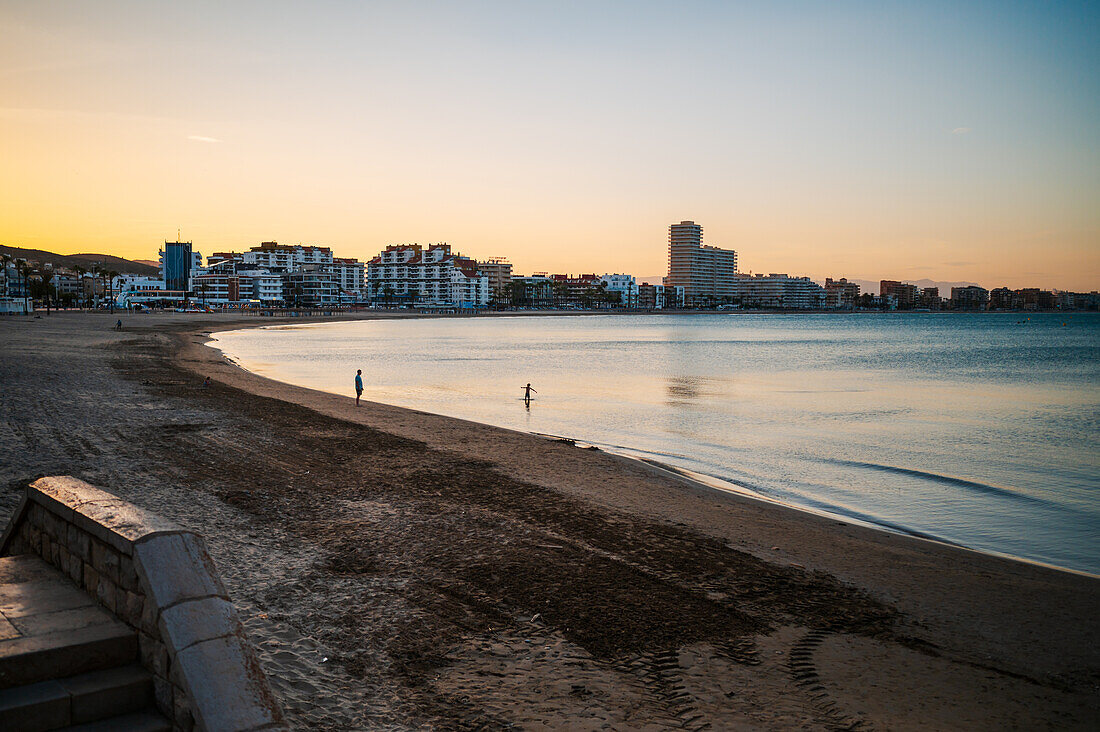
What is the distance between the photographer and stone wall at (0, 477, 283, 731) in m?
4.13

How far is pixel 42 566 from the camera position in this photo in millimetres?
5535

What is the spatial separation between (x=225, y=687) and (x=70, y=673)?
1105 mm

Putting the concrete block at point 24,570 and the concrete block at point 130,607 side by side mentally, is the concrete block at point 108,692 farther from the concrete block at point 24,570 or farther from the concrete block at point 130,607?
the concrete block at point 24,570

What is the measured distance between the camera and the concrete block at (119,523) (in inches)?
177

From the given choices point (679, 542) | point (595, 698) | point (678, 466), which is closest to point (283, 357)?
point (678, 466)

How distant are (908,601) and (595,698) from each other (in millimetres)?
5053

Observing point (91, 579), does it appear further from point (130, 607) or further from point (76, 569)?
point (130, 607)

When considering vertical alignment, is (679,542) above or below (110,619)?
below

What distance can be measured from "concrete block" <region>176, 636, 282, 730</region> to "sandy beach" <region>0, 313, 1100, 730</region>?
1.47 meters

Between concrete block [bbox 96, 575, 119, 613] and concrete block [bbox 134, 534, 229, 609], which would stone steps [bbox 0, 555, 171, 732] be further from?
concrete block [bbox 134, 534, 229, 609]

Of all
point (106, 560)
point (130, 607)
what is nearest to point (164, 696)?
point (130, 607)

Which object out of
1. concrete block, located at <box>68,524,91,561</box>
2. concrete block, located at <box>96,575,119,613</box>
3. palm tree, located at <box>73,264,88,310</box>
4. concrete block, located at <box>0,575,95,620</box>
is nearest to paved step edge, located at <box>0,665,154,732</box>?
concrete block, located at <box>96,575,119,613</box>

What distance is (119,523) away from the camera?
4.66 meters

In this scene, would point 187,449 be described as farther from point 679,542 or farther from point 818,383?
point 818,383
